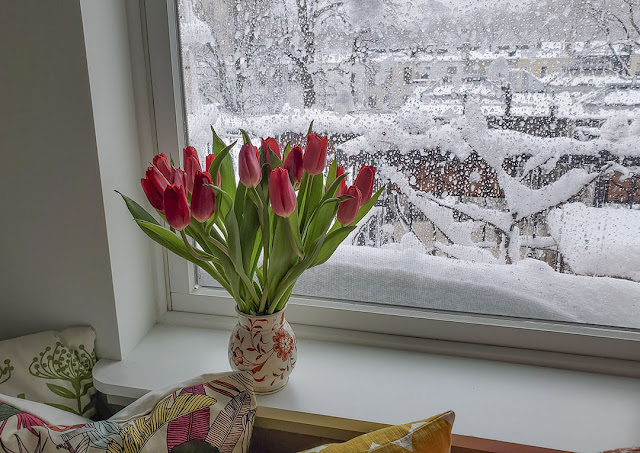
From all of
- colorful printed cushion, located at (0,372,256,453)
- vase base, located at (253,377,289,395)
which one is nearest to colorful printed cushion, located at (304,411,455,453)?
colorful printed cushion, located at (0,372,256,453)

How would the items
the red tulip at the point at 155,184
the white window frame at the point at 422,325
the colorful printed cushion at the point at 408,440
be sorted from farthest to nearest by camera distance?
the white window frame at the point at 422,325 → the red tulip at the point at 155,184 → the colorful printed cushion at the point at 408,440

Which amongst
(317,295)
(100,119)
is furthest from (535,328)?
(100,119)

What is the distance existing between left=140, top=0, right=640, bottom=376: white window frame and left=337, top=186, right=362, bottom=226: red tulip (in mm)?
355

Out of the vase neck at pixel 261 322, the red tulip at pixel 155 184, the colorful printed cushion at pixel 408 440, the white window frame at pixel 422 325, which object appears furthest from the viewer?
the white window frame at pixel 422 325

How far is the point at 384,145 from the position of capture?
1.14 meters

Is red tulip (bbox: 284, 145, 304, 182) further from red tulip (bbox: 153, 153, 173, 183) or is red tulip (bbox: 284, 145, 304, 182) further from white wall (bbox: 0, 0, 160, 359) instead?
white wall (bbox: 0, 0, 160, 359)

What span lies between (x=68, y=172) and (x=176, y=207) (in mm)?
341

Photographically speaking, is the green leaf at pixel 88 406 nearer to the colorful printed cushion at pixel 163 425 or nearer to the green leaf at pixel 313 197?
the colorful printed cushion at pixel 163 425

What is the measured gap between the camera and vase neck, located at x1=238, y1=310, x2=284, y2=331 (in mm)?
1014

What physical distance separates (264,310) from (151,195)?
0.29m

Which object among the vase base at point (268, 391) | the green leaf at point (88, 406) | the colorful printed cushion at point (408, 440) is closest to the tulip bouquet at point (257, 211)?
the vase base at point (268, 391)

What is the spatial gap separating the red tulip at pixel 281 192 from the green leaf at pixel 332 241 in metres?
0.11

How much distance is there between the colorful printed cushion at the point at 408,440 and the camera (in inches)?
31.1

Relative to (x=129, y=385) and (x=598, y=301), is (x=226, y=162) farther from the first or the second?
(x=598, y=301)
